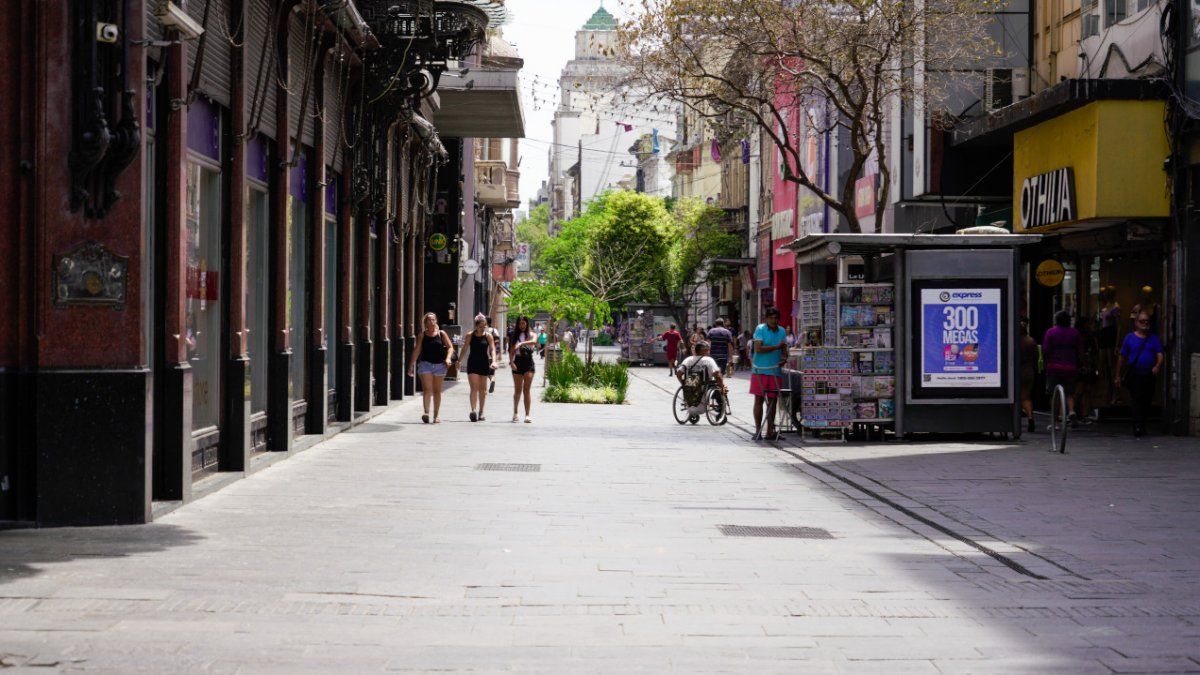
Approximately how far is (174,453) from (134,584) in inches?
138

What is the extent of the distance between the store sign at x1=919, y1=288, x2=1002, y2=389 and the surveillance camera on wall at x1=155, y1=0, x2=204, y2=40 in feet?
38.4

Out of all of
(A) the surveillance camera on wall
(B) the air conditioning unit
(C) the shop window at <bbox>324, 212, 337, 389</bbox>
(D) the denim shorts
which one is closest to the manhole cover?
(C) the shop window at <bbox>324, 212, 337, 389</bbox>

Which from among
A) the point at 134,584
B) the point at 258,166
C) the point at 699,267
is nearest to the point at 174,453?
the point at 134,584

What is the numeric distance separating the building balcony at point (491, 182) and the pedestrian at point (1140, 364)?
47250 millimetres

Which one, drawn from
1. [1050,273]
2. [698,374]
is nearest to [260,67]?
[698,374]

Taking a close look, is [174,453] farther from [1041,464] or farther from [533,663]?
[1041,464]

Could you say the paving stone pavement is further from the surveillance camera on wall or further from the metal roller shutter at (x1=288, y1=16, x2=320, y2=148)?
the metal roller shutter at (x1=288, y1=16, x2=320, y2=148)

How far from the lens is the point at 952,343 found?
67.4 ft

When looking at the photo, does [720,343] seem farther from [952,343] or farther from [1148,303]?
[952,343]

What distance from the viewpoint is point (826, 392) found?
68.2 ft

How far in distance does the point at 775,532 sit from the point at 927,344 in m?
9.92

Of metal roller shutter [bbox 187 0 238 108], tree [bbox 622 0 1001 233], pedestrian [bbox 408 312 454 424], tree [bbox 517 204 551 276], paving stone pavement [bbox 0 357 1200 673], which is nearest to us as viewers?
paving stone pavement [bbox 0 357 1200 673]

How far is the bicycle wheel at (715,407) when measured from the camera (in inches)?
982

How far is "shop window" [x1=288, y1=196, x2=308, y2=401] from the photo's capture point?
18.1 m
